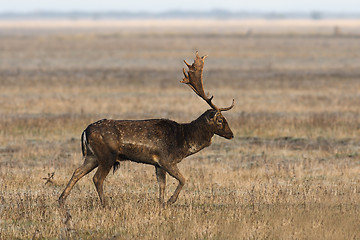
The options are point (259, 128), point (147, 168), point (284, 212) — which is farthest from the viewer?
point (259, 128)

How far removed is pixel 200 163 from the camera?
16.6 m

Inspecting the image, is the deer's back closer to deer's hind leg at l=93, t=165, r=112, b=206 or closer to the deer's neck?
the deer's neck

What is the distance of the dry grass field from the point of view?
33.6 feet

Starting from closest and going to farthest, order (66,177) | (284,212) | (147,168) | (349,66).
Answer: (284,212) → (66,177) → (147,168) → (349,66)

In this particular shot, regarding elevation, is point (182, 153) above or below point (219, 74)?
above

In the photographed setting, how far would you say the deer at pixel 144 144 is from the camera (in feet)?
36.0

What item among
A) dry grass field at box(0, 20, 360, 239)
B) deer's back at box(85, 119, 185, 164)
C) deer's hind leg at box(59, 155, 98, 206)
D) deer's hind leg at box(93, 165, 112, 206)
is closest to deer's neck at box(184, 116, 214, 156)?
deer's back at box(85, 119, 185, 164)

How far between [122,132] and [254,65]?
40211 millimetres

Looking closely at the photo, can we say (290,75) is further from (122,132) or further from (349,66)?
(122,132)

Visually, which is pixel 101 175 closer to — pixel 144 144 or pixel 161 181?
pixel 144 144

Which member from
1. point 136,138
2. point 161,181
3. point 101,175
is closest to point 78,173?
point 101,175

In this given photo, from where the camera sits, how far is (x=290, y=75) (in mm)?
42281

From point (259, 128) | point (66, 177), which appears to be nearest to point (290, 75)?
point (259, 128)

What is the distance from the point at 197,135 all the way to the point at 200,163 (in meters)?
5.27
